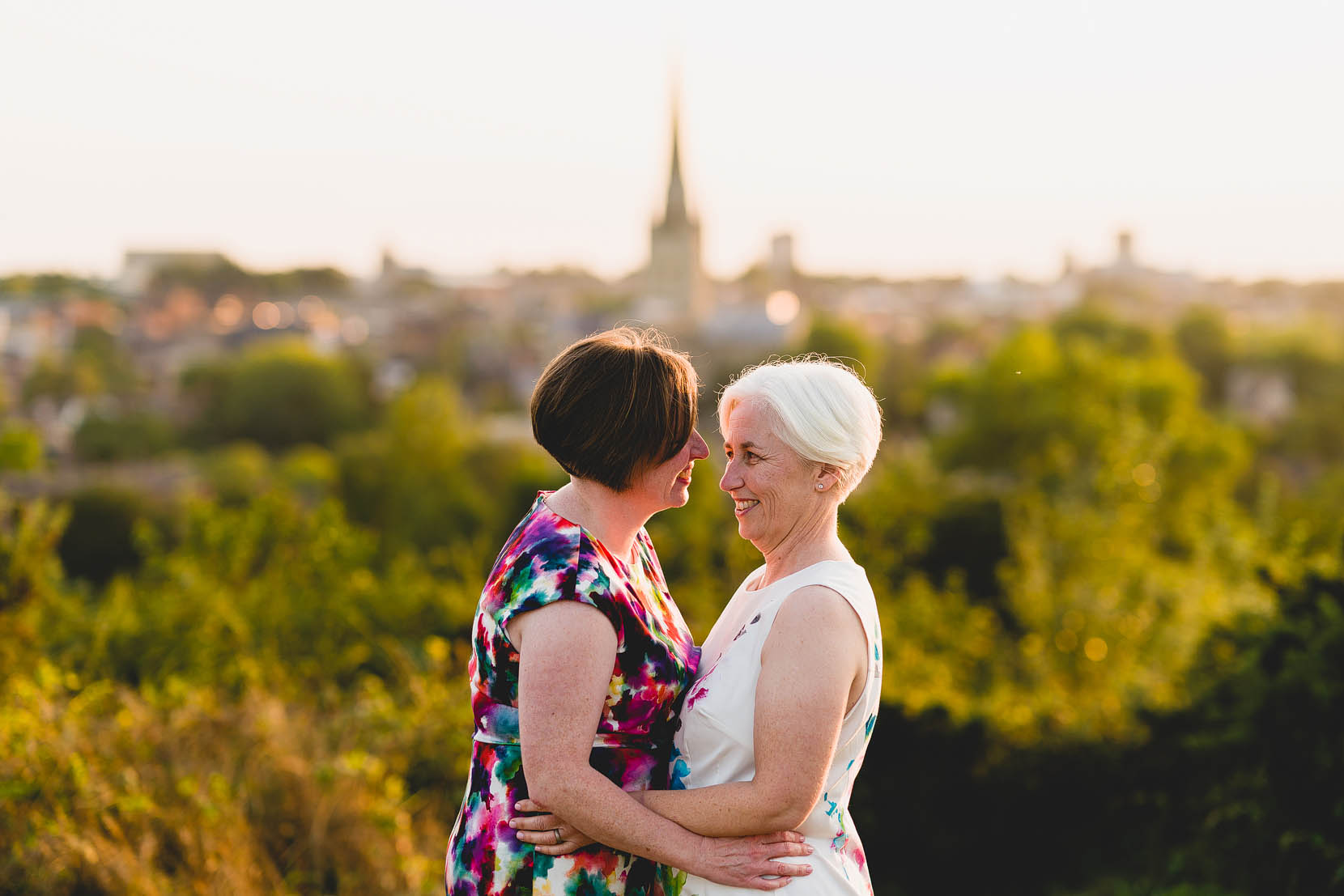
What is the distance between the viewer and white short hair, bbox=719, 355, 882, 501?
2.16 meters

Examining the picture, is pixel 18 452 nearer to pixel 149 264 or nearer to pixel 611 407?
pixel 611 407

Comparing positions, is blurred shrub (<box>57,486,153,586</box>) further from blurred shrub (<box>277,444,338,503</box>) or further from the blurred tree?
the blurred tree

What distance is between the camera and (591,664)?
1.95 m

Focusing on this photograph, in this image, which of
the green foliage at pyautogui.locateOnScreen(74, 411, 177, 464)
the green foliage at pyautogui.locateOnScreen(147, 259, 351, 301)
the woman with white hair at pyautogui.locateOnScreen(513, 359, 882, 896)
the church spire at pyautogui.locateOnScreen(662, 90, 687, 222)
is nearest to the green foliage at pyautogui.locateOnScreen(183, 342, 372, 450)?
the green foliage at pyautogui.locateOnScreen(74, 411, 177, 464)

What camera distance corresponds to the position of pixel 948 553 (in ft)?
51.7

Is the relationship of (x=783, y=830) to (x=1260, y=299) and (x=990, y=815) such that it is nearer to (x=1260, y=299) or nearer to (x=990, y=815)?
(x=990, y=815)

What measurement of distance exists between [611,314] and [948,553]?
11062cm

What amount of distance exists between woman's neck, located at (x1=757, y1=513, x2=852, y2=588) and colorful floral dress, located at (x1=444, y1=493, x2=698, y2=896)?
0.28 metres

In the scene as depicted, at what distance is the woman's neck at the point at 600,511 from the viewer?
2.15m

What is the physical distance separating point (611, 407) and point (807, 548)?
0.51 metres

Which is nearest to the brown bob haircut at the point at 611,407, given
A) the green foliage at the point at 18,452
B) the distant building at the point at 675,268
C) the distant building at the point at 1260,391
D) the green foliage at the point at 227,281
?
the green foliage at the point at 18,452

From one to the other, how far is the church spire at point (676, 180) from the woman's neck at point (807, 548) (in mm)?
95797

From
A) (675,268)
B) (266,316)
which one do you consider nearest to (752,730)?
(675,268)

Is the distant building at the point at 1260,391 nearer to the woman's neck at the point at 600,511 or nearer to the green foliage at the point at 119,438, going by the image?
the green foliage at the point at 119,438
